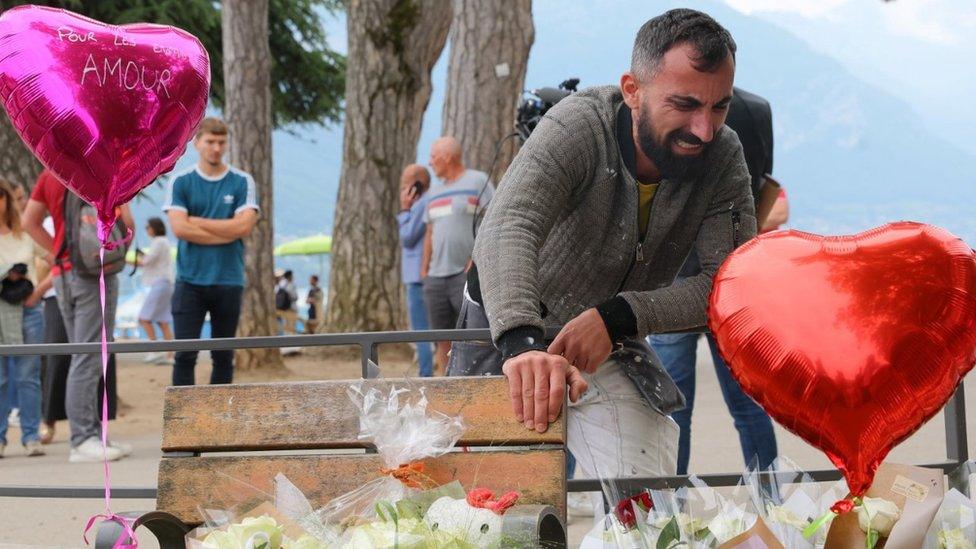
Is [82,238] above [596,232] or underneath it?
underneath

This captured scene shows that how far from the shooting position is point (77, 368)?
7562 millimetres

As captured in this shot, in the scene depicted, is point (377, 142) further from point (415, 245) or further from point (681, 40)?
point (681, 40)

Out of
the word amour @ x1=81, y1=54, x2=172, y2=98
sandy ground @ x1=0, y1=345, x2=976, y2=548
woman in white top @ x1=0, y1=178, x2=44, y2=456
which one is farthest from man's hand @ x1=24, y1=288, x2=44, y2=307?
the word amour @ x1=81, y1=54, x2=172, y2=98

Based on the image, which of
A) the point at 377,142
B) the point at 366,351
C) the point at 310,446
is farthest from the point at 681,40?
the point at 377,142

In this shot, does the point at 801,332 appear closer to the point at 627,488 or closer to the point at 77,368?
the point at 627,488

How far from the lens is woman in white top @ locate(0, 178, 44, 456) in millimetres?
8422

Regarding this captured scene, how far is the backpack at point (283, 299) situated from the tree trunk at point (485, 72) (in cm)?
1812

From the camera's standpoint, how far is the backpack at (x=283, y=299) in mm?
30000

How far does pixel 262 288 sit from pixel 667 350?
10.3 metres

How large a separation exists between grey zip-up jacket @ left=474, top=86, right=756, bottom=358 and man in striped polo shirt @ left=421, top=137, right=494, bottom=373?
211 inches

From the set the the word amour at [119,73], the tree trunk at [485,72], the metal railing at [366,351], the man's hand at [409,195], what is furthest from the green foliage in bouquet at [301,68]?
the the word amour at [119,73]

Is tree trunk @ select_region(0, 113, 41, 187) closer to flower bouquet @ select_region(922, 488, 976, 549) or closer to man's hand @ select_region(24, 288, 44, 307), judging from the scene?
man's hand @ select_region(24, 288, 44, 307)

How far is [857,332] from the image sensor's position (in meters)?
2.07

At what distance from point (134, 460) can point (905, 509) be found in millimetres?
6868
